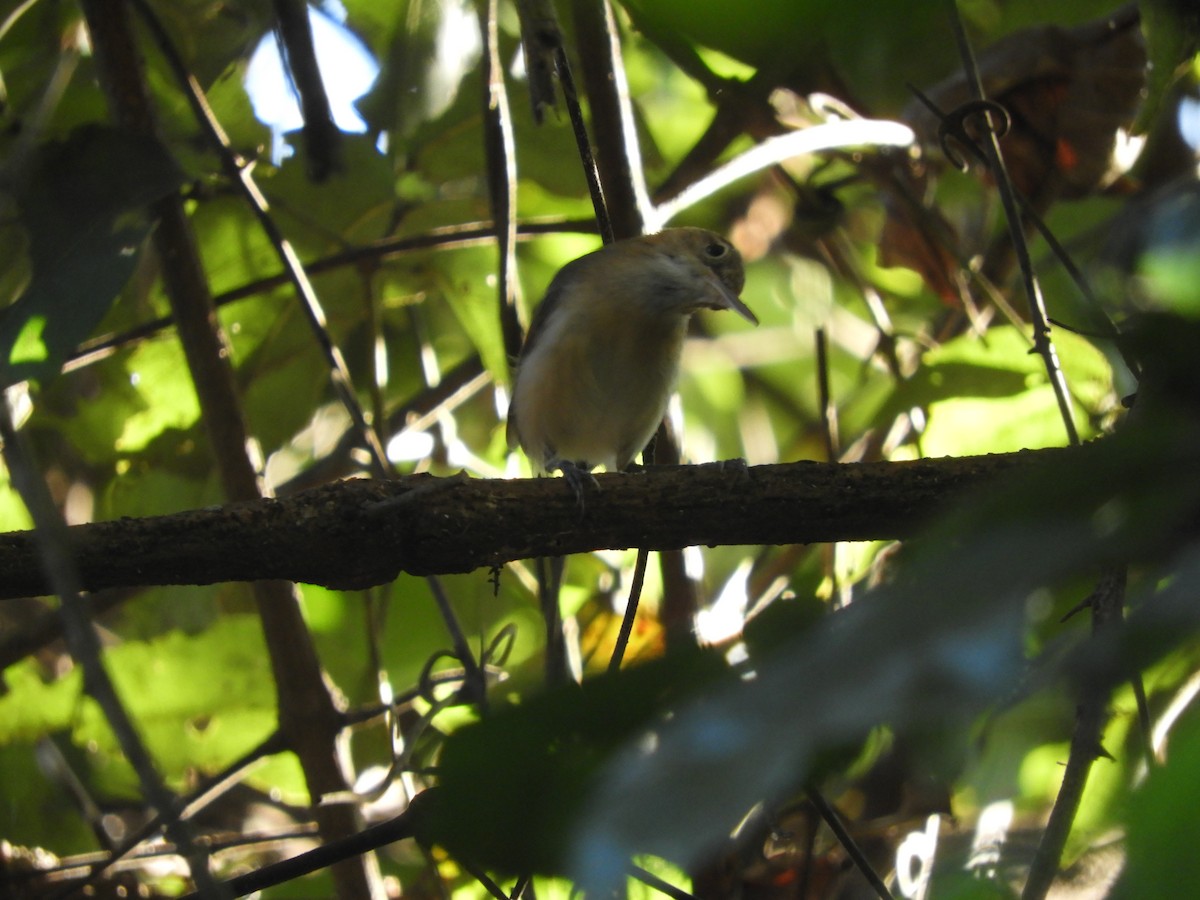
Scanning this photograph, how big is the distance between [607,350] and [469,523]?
205 centimetres

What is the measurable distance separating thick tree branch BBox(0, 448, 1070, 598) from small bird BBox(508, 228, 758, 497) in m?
1.86

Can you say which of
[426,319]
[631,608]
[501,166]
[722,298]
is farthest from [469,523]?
[426,319]

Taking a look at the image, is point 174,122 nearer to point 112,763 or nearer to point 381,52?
point 381,52

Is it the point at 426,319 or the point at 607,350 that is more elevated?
the point at 426,319

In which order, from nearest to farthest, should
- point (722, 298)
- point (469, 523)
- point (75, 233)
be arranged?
point (469, 523)
point (75, 233)
point (722, 298)

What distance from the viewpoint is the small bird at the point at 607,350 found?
377 centimetres

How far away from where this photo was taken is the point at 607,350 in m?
3.81

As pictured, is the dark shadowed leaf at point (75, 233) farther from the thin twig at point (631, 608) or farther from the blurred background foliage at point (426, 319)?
the thin twig at point (631, 608)

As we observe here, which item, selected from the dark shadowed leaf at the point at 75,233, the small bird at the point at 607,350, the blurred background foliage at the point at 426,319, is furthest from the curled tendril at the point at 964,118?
the dark shadowed leaf at the point at 75,233

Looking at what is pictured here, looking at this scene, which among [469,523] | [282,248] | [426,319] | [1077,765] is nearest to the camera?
[1077,765]

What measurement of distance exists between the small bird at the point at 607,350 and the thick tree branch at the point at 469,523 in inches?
73.4

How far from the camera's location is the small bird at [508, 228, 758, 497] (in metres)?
3.77

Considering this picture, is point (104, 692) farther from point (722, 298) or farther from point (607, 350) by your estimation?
point (722, 298)

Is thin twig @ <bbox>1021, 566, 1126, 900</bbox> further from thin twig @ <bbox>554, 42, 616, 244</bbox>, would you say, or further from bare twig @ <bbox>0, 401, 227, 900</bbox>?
thin twig @ <bbox>554, 42, 616, 244</bbox>
